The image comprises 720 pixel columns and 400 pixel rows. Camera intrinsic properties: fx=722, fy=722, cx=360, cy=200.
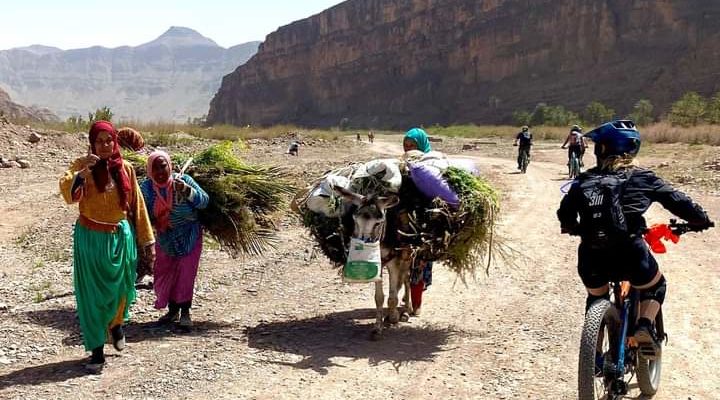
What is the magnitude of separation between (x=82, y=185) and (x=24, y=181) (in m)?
14.8

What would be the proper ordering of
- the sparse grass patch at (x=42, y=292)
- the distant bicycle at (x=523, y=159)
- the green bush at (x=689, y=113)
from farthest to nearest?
the green bush at (x=689, y=113) < the distant bicycle at (x=523, y=159) < the sparse grass patch at (x=42, y=292)

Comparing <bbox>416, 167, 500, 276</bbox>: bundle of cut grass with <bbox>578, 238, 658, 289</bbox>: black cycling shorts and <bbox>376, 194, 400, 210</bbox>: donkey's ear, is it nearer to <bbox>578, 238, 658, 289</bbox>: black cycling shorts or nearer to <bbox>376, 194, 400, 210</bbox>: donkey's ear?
<bbox>376, 194, 400, 210</bbox>: donkey's ear

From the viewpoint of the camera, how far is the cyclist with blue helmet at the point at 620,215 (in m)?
4.10

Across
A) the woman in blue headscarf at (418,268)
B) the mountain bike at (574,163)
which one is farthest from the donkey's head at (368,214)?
the mountain bike at (574,163)

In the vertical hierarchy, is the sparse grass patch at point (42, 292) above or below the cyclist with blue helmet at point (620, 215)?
below

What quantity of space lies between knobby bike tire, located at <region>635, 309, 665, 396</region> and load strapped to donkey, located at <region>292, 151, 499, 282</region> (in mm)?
1667

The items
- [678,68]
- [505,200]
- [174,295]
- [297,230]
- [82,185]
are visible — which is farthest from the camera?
[678,68]

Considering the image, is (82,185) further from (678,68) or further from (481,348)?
(678,68)

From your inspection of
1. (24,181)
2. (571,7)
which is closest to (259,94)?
(571,7)

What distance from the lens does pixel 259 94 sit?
450 ft

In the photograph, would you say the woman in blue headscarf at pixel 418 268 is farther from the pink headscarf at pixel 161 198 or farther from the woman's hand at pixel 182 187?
the pink headscarf at pixel 161 198

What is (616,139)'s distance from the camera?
424cm

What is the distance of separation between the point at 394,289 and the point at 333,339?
0.68 meters

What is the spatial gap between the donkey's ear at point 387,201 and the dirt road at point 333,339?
3.82 feet
